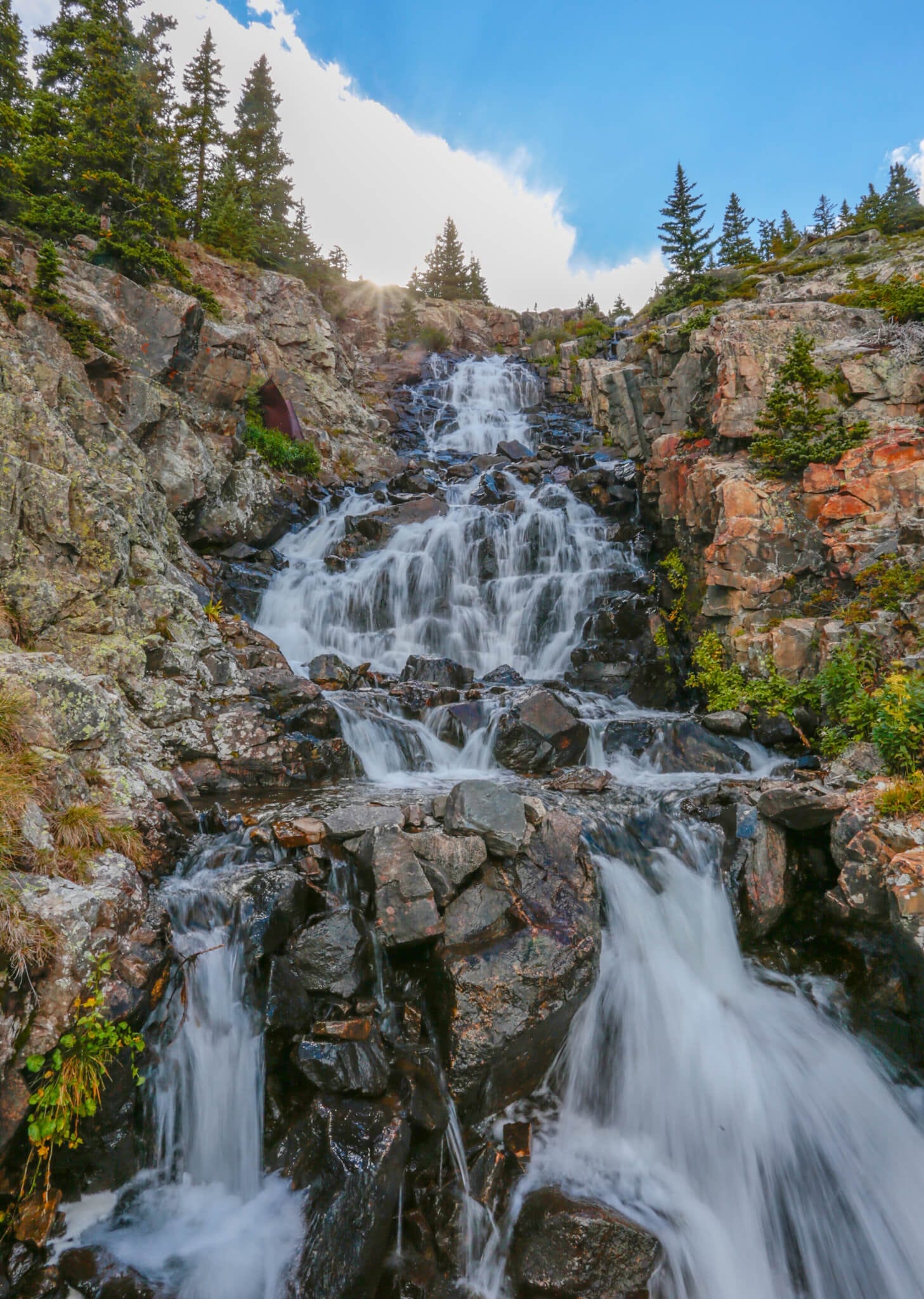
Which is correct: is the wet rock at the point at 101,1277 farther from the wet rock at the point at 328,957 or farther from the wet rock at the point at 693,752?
the wet rock at the point at 693,752

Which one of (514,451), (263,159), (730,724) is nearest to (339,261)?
(263,159)

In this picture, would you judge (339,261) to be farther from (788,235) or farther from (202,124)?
(788,235)

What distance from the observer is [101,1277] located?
355 centimetres

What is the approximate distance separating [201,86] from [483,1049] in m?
39.4

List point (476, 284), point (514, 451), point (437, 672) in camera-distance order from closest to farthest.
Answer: point (437, 672)
point (514, 451)
point (476, 284)

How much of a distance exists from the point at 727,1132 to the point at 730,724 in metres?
6.43

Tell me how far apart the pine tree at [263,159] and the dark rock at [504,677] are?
26955 mm

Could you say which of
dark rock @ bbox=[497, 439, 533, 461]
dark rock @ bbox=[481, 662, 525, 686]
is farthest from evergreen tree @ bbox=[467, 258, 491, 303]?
dark rock @ bbox=[481, 662, 525, 686]

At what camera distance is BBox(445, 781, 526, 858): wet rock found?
5805 mm

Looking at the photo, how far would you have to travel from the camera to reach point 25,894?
3957mm

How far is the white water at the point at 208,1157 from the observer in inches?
149

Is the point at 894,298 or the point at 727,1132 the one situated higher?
the point at 894,298

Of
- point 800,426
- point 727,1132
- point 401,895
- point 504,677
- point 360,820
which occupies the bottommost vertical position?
point 727,1132

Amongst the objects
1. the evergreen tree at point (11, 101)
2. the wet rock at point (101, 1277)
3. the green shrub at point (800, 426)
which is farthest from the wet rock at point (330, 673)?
the evergreen tree at point (11, 101)
